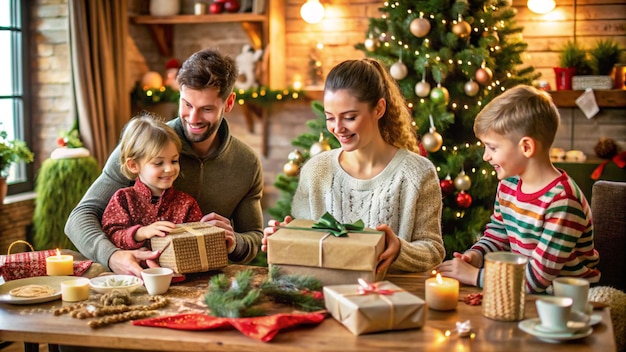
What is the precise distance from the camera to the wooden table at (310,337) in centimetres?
160

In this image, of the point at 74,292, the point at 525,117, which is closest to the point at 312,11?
the point at 525,117

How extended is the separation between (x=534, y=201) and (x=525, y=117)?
236mm

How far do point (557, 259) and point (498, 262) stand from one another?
343 mm

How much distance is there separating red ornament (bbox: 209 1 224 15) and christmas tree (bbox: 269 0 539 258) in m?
1.45

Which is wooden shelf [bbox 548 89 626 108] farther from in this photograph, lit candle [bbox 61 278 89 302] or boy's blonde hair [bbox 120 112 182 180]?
lit candle [bbox 61 278 89 302]

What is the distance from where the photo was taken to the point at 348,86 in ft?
7.50

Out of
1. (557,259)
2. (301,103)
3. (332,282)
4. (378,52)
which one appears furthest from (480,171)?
(332,282)

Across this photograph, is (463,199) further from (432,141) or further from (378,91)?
(378,91)

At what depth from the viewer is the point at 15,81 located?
4875 mm

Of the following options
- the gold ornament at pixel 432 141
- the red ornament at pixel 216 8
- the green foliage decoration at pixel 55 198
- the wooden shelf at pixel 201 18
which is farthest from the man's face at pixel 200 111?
→ the red ornament at pixel 216 8

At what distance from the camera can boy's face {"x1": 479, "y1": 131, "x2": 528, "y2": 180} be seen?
213 centimetres

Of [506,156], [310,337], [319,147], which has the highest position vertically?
[506,156]

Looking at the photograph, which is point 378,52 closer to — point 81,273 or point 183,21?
point 183,21

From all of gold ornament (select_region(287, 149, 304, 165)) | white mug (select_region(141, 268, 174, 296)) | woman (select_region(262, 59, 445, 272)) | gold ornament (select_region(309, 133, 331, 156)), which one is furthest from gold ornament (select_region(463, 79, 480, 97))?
white mug (select_region(141, 268, 174, 296))
